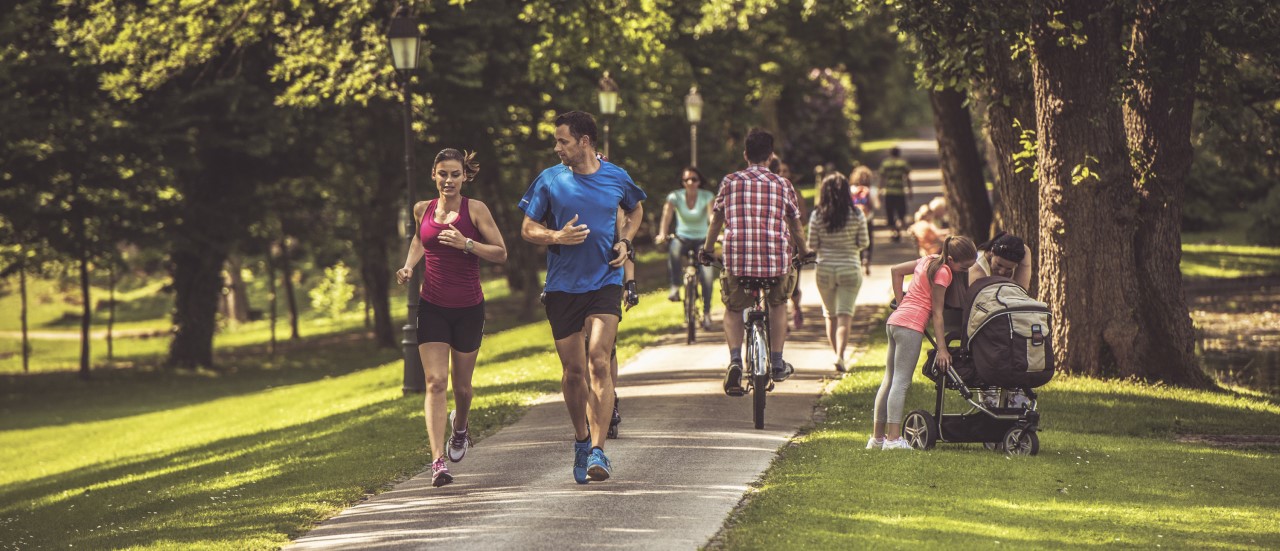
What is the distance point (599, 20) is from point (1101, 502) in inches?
592

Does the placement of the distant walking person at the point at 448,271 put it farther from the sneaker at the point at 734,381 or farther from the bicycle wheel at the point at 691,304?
the bicycle wheel at the point at 691,304

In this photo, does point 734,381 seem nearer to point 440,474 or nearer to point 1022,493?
point 440,474

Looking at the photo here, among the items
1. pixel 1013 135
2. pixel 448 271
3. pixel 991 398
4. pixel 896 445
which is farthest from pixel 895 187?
pixel 448 271

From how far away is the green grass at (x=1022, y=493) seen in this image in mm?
7785

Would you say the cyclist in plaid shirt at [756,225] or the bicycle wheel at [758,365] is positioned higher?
the cyclist in plaid shirt at [756,225]

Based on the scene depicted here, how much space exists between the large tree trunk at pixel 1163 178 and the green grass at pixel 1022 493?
8.32 feet

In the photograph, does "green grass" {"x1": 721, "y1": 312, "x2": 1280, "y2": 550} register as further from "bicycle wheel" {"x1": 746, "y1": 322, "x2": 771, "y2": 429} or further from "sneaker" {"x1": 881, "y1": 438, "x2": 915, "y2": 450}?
"bicycle wheel" {"x1": 746, "y1": 322, "x2": 771, "y2": 429}

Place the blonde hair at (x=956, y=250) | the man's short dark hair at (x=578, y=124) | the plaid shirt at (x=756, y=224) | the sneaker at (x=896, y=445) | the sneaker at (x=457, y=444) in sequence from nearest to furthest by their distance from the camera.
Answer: the man's short dark hair at (x=578, y=124) < the blonde hair at (x=956, y=250) < the sneaker at (x=457, y=444) < the sneaker at (x=896, y=445) < the plaid shirt at (x=756, y=224)

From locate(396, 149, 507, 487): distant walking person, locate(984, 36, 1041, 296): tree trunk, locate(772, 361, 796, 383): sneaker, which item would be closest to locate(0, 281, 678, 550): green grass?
locate(396, 149, 507, 487): distant walking person

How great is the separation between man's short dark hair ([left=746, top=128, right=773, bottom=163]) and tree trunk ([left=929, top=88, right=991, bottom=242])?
31.3ft

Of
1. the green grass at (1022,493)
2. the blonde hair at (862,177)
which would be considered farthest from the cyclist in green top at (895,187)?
the green grass at (1022,493)

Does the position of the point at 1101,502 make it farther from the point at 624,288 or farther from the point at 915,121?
the point at 915,121

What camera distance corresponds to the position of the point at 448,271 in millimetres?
9125

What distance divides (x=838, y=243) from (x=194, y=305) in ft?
78.8
